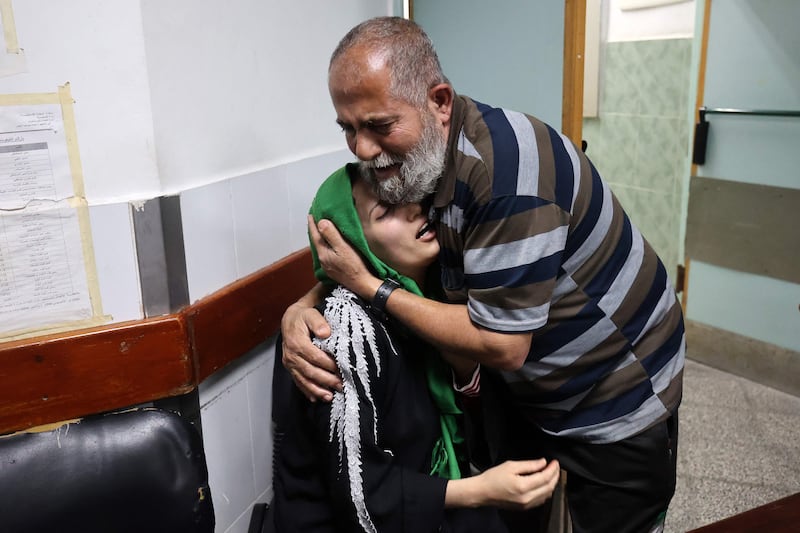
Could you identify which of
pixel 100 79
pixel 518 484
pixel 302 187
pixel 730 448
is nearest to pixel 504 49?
pixel 302 187

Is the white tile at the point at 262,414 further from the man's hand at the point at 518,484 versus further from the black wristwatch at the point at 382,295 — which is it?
the man's hand at the point at 518,484

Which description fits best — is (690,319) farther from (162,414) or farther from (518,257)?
(162,414)

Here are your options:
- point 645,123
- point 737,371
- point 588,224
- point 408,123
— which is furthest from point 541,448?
point 645,123

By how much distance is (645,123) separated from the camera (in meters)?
3.73

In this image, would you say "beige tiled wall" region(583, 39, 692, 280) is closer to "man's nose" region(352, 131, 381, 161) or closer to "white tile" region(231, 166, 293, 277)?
→ "white tile" region(231, 166, 293, 277)

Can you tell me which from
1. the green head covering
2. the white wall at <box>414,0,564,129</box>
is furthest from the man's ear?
the white wall at <box>414,0,564,129</box>

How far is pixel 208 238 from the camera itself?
4.59ft

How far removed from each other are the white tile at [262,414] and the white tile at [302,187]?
11.3 inches

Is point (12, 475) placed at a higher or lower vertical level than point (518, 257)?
lower

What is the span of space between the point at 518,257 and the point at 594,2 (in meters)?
3.13

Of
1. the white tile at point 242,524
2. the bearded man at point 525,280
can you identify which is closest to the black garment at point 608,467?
the bearded man at point 525,280

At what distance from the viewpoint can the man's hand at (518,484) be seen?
119 cm

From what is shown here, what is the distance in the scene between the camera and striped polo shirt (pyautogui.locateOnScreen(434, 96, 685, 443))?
1106mm

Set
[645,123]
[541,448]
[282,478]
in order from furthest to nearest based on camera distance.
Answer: [645,123]
[541,448]
[282,478]
